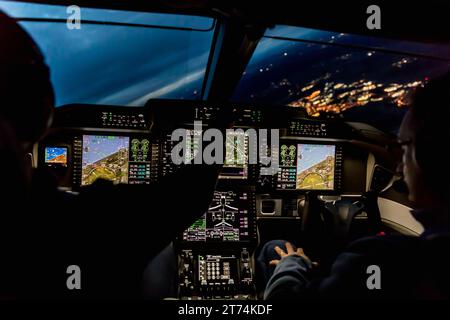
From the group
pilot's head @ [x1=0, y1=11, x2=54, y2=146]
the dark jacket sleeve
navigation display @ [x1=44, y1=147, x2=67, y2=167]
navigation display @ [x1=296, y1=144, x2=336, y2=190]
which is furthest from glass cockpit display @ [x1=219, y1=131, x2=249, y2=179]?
pilot's head @ [x1=0, y1=11, x2=54, y2=146]

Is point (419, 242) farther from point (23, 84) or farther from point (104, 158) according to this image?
point (104, 158)

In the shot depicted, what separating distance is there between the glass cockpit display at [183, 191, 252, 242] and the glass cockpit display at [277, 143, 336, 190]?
356 mm

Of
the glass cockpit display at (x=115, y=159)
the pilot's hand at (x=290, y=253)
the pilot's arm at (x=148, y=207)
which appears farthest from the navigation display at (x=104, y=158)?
the pilot's arm at (x=148, y=207)

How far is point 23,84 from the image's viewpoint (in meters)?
0.67

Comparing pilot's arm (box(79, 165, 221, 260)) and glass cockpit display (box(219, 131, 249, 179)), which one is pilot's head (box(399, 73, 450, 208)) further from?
glass cockpit display (box(219, 131, 249, 179))

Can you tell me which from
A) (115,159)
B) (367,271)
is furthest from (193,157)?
(367,271)

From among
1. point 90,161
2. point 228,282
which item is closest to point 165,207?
point 228,282

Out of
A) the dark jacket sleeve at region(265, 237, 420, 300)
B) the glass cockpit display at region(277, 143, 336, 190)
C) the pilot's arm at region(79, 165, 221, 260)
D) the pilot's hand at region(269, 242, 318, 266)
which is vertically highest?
the glass cockpit display at region(277, 143, 336, 190)

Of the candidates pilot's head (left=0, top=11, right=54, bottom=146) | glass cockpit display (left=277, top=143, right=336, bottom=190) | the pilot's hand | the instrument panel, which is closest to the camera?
pilot's head (left=0, top=11, right=54, bottom=146)

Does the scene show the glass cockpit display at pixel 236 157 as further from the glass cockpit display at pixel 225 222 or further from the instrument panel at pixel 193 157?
the glass cockpit display at pixel 225 222

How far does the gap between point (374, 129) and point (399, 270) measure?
2.07 m

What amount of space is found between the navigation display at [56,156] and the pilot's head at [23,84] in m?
1.66

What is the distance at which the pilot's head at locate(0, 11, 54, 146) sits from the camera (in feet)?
2.09
